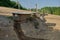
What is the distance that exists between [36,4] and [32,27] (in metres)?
3.20

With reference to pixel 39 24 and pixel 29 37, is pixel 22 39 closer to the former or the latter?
pixel 29 37

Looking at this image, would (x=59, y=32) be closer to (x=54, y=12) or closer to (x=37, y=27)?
(x=37, y=27)

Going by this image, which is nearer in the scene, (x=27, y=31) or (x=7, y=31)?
(x=7, y=31)

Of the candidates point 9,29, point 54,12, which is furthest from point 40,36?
point 54,12

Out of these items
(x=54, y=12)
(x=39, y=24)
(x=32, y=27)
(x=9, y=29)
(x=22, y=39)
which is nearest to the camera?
(x=22, y=39)

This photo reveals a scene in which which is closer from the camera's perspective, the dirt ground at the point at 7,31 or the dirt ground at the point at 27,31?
the dirt ground at the point at 7,31

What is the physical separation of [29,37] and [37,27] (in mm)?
909

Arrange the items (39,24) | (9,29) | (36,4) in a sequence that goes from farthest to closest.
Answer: (36,4), (39,24), (9,29)

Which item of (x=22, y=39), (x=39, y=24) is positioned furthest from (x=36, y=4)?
(x=22, y=39)

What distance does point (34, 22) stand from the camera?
639 centimetres

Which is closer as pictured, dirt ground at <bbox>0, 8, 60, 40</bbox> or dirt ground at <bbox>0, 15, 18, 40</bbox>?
dirt ground at <bbox>0, 15, 18, 40</bbox>

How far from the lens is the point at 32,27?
6141 mm

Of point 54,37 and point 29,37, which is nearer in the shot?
point 29,37

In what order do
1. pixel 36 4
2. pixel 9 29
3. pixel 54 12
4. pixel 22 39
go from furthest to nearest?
pixel 54 12 < pixel 36 4 < pixel 9 29 < pixel 22 39
